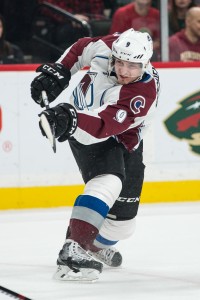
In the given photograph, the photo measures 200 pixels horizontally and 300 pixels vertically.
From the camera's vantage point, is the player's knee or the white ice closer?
the white ice

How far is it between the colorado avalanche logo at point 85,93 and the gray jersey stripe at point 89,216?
1.53 ft

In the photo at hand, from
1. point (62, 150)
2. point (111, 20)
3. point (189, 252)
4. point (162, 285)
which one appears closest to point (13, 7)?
point (111, 20)

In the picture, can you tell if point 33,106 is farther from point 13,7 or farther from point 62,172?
point 13,7

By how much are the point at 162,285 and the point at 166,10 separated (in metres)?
2.75

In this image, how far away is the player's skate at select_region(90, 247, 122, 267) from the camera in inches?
173

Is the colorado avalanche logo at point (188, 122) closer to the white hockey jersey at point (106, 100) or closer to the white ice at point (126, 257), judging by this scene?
the white ice at point (126, 257)

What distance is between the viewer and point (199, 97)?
20.3 feet

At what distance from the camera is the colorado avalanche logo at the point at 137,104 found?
13.0 ft

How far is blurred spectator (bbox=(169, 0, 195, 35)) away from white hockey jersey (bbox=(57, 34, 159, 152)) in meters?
2.06

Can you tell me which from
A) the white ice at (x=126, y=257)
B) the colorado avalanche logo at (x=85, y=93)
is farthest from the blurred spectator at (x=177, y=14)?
the colorado avalanche logo at (x=85, y=93)

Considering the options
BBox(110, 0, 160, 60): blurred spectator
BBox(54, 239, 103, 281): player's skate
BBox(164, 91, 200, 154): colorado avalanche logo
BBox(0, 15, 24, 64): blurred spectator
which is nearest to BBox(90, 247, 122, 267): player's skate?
BBox(54, 239, 103, 281): player's skate

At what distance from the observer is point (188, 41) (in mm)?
6453

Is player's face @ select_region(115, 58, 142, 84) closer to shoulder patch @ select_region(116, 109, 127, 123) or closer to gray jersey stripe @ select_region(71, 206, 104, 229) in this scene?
shoulder patch @ select_region(116, 109, 127, 123)

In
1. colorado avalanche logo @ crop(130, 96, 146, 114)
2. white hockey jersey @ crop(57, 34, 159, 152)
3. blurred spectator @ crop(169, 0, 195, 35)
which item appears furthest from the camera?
blurred spectator @ crop(169, 0, 195, 35)
